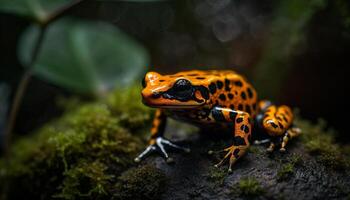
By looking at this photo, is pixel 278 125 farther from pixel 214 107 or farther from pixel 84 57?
pixel 84 57

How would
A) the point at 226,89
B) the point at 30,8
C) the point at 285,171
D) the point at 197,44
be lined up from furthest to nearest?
the point at 197,44
the point at 30,8
the point at 226,89
the point at 285,171

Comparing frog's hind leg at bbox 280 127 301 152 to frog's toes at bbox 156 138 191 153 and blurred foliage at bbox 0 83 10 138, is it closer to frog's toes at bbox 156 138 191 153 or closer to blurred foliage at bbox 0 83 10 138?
frog's toes at bbox 156 138 191 153

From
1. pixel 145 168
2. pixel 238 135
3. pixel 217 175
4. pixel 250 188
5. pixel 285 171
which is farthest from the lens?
pixel 145 168

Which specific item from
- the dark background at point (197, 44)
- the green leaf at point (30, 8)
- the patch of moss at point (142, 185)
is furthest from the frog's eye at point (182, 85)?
the dark background at point (197, 44)

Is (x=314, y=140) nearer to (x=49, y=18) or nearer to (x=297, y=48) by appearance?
(x=297, y=48)

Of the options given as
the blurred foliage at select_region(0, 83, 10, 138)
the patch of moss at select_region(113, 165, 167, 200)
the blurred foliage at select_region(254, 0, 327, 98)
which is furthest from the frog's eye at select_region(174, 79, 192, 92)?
the blurred foliage at select_region(0, 83, 10, 138)

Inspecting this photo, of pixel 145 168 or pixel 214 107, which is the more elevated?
pixel 214 107

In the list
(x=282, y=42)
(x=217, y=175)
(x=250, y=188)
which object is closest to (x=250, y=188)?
(x=250, y=188)
